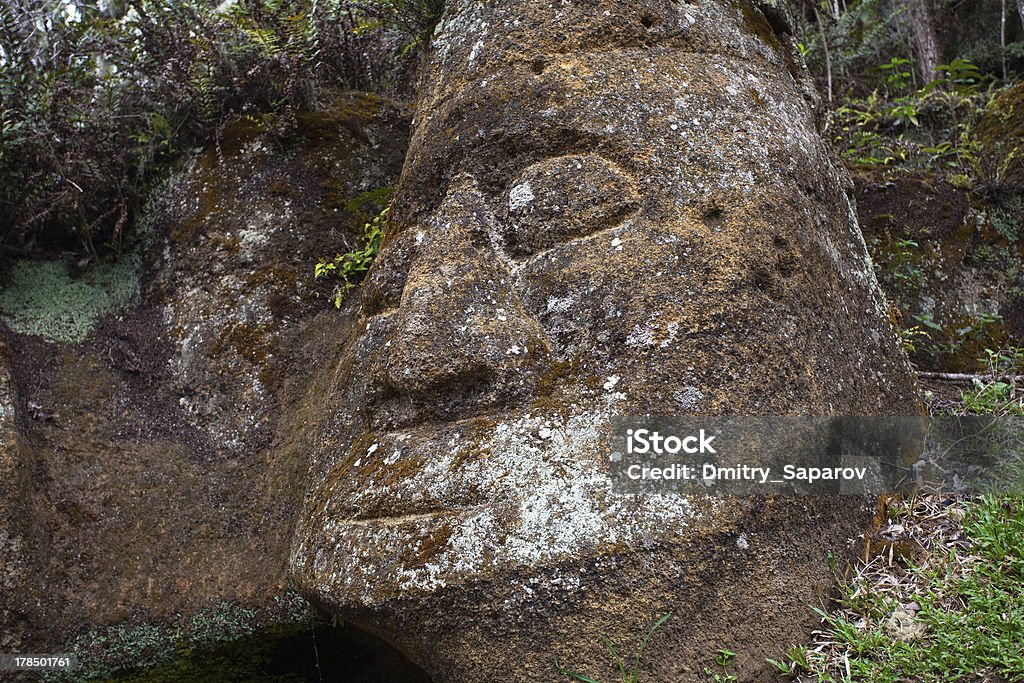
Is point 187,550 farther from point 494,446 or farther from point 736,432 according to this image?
point 736,432

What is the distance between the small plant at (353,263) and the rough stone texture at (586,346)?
1.99 feet

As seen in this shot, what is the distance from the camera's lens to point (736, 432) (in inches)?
111

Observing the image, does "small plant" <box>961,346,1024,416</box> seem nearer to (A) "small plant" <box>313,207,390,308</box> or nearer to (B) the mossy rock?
(B) the mossy rock

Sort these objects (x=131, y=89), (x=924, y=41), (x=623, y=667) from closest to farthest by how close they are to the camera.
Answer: (x=623, y=667) → (x=131, y=89) → (x=924, y=41)

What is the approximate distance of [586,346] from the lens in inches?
122

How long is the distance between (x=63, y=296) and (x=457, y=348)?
2.73m

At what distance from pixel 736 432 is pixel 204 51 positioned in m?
4.14

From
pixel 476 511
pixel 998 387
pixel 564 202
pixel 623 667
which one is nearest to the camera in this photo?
pixel 623 667

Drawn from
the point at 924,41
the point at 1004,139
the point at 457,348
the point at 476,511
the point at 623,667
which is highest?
the point at 457,348

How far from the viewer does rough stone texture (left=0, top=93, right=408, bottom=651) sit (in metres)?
3.76

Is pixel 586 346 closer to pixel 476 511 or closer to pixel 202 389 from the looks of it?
pixel 476 511

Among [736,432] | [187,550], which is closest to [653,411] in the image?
[736,432]

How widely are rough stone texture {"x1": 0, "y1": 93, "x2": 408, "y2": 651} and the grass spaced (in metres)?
2.38

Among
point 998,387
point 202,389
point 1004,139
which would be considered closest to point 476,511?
point 202,389
